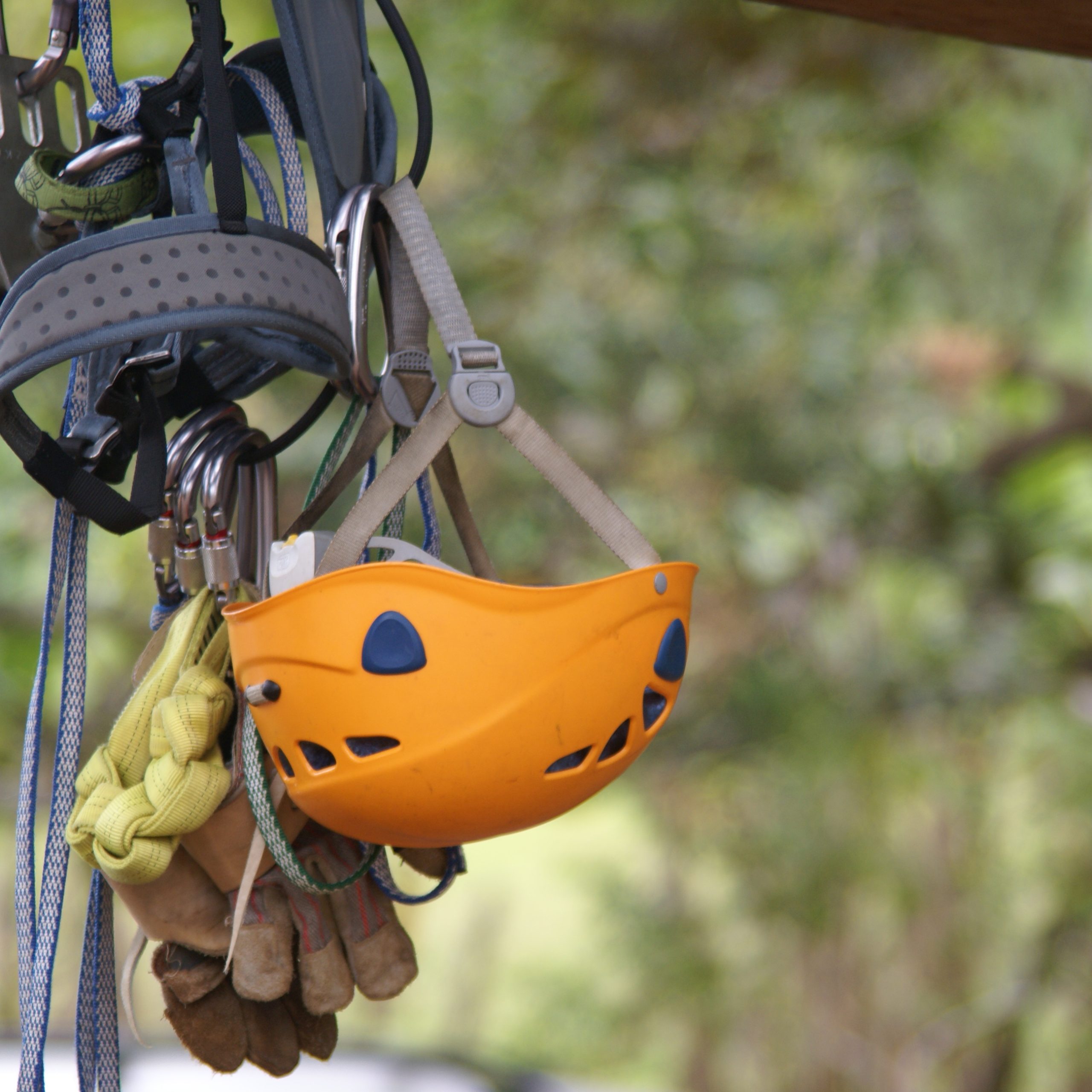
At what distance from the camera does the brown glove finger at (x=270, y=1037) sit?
58 centimetres

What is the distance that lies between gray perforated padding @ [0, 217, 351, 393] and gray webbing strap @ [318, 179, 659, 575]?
7 cm

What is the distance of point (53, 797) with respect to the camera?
0.55 meters

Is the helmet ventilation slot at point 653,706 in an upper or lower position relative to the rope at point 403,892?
upper

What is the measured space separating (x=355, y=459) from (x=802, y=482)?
2222mm

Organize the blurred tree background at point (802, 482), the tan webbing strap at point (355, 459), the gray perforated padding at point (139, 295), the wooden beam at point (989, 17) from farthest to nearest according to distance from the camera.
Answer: the blurred tree background at point (802, 482), the wooden beam at point (989, 17), the tan webbing strap at point (355, 459), the gray perforated padding at point (139, 295)

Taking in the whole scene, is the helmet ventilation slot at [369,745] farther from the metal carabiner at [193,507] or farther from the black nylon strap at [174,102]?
the black nylon strap at [174,102]

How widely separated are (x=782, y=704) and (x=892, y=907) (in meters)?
0.73

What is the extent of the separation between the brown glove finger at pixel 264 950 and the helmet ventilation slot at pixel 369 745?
0.12 meters

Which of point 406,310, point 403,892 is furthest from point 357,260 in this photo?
point 403,892

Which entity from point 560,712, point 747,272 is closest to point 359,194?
point 560,712

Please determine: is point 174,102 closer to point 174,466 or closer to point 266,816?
point 174,466

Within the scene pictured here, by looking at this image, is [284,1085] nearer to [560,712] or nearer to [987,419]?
[560,712]

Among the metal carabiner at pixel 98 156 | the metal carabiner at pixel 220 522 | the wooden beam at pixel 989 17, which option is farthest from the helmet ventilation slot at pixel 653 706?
the wooden beam at pixel 989 17

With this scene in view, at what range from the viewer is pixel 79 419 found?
0.54 metres
